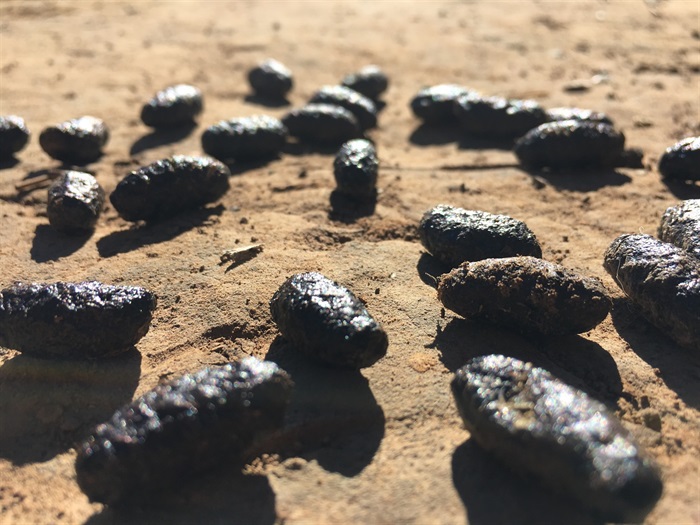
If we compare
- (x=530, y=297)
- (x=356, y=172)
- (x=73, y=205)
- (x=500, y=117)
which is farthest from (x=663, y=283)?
(x=73, y=205)

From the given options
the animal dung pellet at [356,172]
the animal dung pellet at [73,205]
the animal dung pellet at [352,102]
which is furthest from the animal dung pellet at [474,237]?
the animal dung pellet at [352,102]

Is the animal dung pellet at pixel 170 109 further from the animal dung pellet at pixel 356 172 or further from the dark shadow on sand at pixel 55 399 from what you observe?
the dark shadow on sand at pixel 55 399

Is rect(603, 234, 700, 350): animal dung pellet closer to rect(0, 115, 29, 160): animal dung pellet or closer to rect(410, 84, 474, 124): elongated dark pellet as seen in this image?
rect(410, 84, 474, 124): elongated dark pellet

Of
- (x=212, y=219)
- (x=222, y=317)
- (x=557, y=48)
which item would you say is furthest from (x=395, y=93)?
(x=222, y=317)

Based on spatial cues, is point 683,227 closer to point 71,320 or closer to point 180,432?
point 180,432

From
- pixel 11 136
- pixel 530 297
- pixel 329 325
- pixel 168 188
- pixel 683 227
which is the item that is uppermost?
pixel 683 227

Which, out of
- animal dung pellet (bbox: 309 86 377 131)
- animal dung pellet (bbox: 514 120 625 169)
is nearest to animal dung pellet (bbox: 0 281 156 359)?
animal dung pellet (bbox: 514 120 625 169)
